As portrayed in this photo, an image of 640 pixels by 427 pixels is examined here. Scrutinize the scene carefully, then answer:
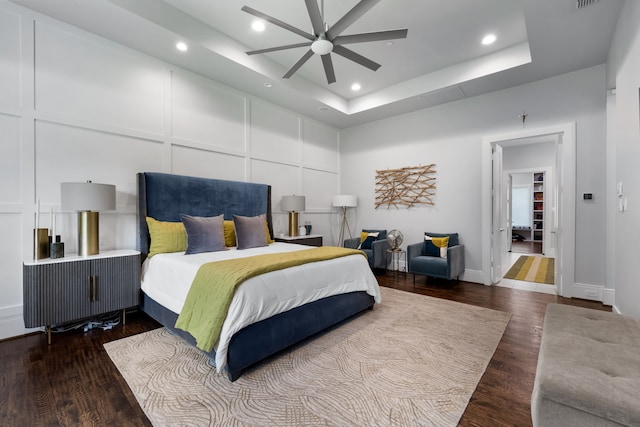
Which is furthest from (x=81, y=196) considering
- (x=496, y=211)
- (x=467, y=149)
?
(x=496, y=211)

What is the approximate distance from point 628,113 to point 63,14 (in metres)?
5.27

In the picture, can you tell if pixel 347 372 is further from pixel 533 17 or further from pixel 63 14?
pixel 63 14

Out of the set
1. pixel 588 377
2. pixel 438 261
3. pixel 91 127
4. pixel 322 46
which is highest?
pixel 322 46

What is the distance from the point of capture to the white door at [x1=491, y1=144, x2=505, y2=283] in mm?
4553

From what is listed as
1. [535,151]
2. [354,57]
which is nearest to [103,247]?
[354,57]

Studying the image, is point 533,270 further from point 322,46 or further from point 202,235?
point 202,235

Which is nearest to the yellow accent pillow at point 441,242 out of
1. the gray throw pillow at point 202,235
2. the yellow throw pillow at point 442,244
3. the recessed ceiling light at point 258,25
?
the yellow throw pillow at point 442,244

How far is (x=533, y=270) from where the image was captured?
5641 mm

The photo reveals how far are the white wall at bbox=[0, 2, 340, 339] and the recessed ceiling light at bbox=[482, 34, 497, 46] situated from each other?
339cm

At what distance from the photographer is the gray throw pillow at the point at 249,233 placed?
12.1 ft

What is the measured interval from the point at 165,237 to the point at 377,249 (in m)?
3.39

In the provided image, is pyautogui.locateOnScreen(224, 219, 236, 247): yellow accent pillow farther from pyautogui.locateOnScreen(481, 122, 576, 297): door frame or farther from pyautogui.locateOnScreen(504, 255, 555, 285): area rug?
pyautogui.locateOnScreen(504, 255, 555, 285): area rug

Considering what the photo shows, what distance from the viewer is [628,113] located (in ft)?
7.50

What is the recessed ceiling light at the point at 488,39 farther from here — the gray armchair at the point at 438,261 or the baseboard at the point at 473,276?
the baseboard at the point at 473,276
